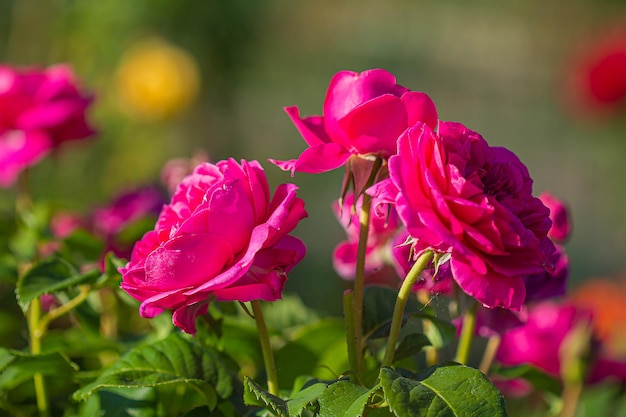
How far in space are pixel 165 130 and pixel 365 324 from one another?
289 centimetres

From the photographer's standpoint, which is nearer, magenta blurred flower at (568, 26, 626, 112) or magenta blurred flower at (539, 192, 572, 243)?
magenta blurred flower at (539, 192, 572, 243)

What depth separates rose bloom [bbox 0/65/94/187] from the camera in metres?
0.91

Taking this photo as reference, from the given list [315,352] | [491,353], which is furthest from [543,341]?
[315,352]

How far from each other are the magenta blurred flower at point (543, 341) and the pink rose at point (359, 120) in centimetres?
37

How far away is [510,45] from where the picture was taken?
528 cm

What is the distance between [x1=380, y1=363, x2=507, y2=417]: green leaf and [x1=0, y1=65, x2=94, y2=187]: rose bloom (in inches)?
21.8

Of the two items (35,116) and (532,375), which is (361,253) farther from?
(35,116)

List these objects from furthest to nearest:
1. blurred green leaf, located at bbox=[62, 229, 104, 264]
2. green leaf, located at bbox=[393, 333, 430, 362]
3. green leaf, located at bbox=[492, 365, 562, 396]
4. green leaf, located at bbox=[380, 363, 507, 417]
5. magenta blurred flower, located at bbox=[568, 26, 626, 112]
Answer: magenta blurred flower, located at bbox=[568, 26, 626, 112]
blurred green leaf, located at bbox=[62, 229, 104, 264]
green leaf, located at bbox=[492, 365, 562, 396]
green leaf, located at bbox=[393, 333, 430, 362]
green leaf, located at bbox=[380, 363, 507, 417]

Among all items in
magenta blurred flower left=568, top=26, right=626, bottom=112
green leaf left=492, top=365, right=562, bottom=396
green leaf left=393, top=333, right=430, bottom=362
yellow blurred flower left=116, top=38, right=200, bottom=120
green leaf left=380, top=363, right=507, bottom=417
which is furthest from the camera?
magenta blurred flower left=568, top=26, right=626, bottom=112

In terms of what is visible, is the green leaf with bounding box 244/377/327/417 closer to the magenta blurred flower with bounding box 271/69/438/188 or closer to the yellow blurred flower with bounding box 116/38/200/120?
the magenta blurred flower with bounding box 271/69/438/188

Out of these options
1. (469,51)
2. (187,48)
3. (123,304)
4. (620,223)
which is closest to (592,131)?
(620,223)

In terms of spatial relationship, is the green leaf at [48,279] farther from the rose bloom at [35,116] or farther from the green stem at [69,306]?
the rose bloom at [35,116]

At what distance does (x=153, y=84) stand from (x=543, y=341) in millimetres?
2340

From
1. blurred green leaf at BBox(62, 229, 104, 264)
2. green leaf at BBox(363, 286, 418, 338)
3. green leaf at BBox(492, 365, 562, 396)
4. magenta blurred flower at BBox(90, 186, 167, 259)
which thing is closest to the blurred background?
magenta blurred flower at BBox(90, 186, 167, 259)
